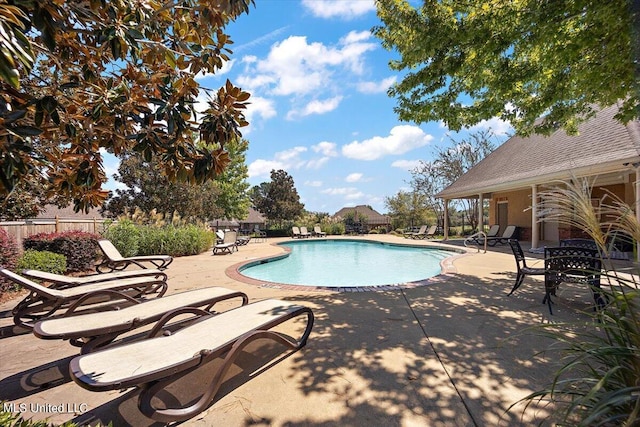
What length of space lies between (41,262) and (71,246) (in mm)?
1451

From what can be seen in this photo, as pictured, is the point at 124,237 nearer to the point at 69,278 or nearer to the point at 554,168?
the point at 69,278

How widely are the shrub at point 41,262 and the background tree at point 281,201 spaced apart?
92.7ft

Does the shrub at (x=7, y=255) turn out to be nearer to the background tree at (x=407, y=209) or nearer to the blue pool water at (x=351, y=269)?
the blue pool water at (x=351, y=269)

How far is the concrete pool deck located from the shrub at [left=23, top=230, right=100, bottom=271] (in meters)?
3.44

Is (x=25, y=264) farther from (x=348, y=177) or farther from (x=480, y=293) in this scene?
(x=348, y=177)

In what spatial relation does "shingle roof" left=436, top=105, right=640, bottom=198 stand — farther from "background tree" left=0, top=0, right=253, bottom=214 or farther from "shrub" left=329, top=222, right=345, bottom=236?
"shrub" left=329, top=222, right=345, bottom=236

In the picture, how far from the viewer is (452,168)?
90.9ft

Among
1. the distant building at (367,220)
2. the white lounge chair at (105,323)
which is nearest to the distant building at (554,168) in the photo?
the white lounge chair at (105,323)

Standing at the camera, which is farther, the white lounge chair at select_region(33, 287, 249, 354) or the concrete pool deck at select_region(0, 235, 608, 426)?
the white lounge chair at select_region(33, 287, 249, 354)

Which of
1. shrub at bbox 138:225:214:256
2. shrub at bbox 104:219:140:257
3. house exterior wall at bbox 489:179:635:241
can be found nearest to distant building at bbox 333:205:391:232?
house exterior wall at bbox 489:179:635:241

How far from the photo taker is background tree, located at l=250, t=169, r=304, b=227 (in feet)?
117

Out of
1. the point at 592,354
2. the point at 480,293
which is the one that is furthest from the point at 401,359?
the point at 480,293

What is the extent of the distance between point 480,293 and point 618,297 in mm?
4424

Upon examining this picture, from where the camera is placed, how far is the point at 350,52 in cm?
902
